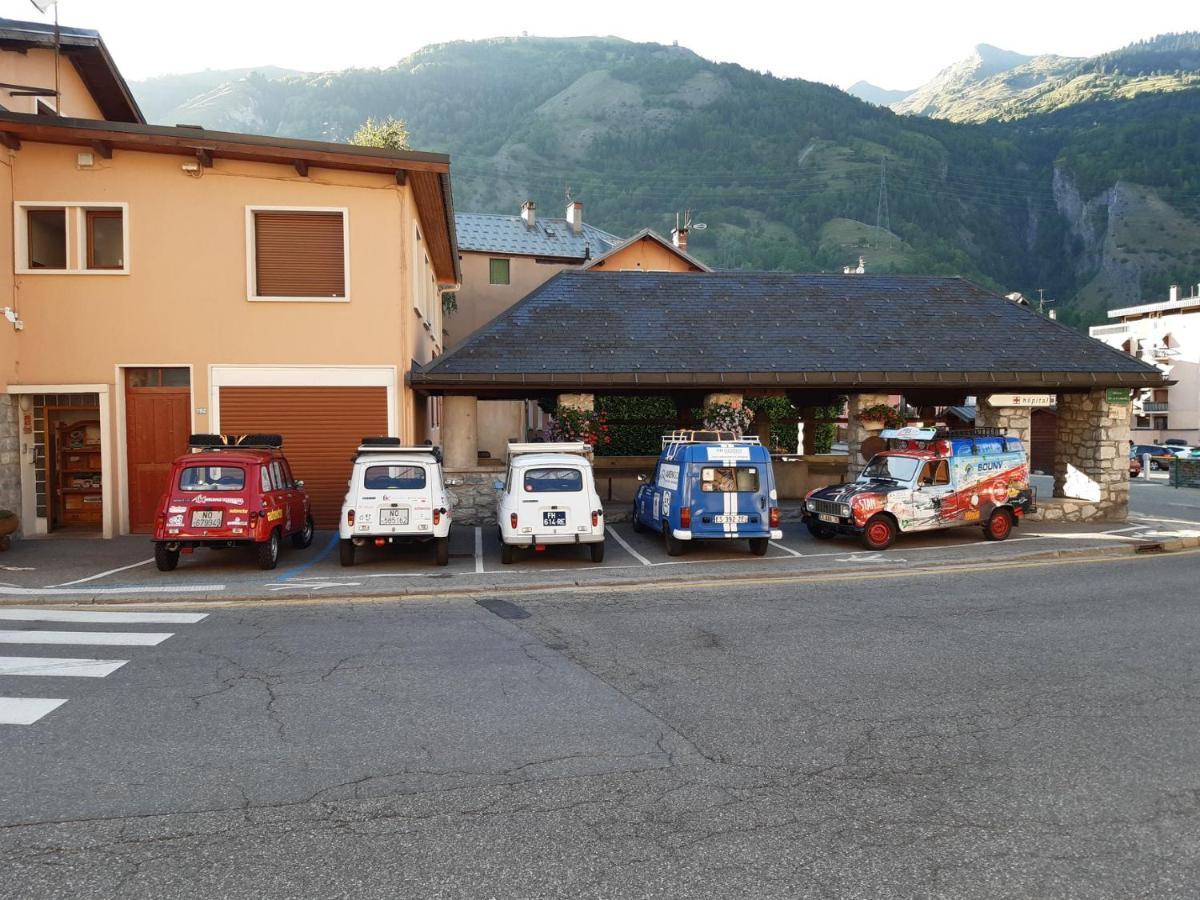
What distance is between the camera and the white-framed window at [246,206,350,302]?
17.4m

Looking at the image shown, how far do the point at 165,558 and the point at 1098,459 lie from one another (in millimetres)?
20359

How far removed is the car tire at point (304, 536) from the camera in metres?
16.0

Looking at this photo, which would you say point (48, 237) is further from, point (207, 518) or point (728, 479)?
point (728, 479)

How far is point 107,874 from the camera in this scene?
4.20 meters

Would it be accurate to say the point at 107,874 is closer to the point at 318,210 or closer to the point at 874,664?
the point at 874,664

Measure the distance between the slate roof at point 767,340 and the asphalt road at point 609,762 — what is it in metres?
9.30

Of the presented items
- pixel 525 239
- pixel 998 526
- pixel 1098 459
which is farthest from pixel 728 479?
pixel 525 239

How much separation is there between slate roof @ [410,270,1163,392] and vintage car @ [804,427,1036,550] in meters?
2.14

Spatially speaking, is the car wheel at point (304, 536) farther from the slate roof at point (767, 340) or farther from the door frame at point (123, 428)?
the slate roof at point (767, 340)

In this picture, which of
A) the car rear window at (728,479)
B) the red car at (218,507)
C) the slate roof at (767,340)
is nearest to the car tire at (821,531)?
the car rear window at (728,479)

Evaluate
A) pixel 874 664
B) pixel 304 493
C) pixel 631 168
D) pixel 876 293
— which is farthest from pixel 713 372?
pixel 631 168

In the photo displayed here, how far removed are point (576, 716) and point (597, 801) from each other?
1.59 m

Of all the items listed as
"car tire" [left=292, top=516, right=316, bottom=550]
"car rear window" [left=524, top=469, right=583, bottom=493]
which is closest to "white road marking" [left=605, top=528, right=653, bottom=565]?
"car rear window" [left=524, top=469, right=583, bottom=493]

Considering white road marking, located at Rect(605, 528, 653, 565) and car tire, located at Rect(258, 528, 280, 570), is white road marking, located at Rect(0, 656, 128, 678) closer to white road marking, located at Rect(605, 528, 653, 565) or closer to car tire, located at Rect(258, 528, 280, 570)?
car tire, located at Rect(258, 528, 280, 570)
